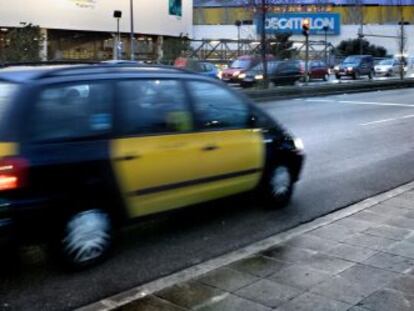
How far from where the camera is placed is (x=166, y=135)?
599cm

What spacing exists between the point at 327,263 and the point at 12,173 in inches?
98.8

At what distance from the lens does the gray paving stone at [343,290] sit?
4730 mm

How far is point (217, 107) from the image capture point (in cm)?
661

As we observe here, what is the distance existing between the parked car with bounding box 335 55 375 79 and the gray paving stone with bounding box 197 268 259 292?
43881 mm

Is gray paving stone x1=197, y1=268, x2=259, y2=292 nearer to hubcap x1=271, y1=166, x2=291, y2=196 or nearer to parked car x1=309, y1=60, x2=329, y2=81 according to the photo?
hubcap x1=271, y1=166, x2=291, y2=196

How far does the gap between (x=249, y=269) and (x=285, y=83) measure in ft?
99.5

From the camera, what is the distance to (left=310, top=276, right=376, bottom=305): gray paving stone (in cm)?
473

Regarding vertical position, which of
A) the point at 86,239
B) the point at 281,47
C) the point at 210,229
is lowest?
the point at 210,229

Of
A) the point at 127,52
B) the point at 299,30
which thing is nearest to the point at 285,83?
the point at 127,52

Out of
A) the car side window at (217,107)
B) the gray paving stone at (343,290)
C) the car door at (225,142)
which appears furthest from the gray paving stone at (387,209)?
the gray paving stone at (343,290)

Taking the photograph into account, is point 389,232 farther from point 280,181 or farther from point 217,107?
point 217,107

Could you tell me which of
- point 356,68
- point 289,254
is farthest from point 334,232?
point 356,68

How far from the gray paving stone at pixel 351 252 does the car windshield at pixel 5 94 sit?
2.82 meters

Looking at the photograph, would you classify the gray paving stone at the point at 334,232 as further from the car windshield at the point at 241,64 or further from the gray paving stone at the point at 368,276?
the car windshield at the point at 241,64
